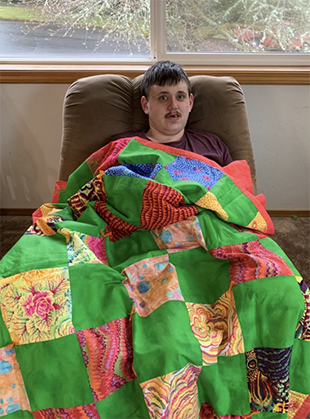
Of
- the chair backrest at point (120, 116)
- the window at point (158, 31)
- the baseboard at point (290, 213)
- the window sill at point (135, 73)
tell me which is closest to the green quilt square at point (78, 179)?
the chair backrest at point (120, 116)

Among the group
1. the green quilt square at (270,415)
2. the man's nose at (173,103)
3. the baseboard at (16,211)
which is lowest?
the baseboard at (16,211)

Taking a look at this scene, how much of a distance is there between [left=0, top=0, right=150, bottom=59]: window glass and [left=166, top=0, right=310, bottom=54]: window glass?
7.5 inches

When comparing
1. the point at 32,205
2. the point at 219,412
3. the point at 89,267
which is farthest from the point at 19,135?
the point at 219,412

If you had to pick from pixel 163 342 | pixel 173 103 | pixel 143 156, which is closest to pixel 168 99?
pixel 173 103

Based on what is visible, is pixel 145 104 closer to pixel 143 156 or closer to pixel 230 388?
pixel 143 156

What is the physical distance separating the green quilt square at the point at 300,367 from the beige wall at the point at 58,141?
1367 mm

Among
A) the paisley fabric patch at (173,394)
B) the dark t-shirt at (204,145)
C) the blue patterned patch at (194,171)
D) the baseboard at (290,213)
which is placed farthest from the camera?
the baseboard at (290,213)

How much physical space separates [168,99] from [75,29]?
935 millimetres

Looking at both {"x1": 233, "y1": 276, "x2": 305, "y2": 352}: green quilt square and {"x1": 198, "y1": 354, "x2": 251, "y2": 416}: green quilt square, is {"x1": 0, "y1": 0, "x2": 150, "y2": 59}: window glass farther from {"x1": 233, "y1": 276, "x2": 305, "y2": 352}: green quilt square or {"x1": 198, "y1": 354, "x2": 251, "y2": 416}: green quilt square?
{"x1": 198, "y1": 354, "x2": 251, "y2": 416}: green quilt square

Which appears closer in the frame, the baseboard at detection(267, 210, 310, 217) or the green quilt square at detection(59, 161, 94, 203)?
the green quilt square at detection(59, 161, 94, 203)

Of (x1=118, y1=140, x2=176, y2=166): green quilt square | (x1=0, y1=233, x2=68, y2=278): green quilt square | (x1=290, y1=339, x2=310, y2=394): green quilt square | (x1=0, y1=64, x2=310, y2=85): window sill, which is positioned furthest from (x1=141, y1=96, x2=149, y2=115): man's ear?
(x1=290, y1=339, x2=310, y2=394): green quilt square

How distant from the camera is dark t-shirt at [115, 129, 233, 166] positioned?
1648 mm

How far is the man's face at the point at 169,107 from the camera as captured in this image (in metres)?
1.61

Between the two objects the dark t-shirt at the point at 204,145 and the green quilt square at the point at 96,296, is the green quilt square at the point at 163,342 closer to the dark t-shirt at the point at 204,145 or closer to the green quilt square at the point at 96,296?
the green quilt square at the point at 96,296
